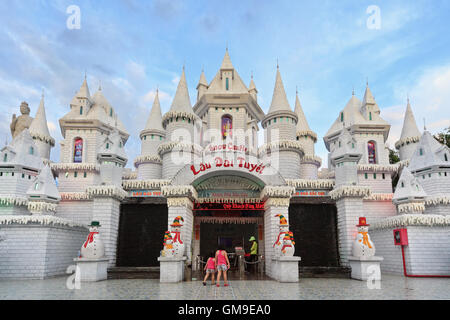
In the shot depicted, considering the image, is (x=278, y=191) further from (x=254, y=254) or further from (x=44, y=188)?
(x=44, y=188)

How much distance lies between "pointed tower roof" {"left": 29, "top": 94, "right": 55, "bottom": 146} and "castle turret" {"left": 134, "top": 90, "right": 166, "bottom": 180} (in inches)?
301

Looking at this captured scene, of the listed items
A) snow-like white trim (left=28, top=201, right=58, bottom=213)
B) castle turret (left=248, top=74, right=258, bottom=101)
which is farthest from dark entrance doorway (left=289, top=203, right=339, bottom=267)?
castle turret (left=248, top=74, right=258, bottom=101)

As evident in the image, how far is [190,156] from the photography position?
83.6ft

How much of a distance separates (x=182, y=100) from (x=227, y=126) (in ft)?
14.5

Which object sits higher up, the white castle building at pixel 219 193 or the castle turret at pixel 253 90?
the castle turret at pixel 253 90

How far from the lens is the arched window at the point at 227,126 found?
26.6 meters

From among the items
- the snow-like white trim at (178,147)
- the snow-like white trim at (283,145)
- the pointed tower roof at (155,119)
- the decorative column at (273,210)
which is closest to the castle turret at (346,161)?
the decorative column at (273,210)

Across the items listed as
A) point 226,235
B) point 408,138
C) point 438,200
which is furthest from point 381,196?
point 226,235

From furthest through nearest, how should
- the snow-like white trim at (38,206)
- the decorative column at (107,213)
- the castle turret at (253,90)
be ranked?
the castle turret at (253,90) < the decorative column at (107,213) < the snow-like white trim at (38,206)

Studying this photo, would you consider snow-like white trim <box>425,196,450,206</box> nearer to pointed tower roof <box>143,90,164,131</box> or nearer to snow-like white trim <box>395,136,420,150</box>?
snow-like white trim <box>395,136,420,150</box>

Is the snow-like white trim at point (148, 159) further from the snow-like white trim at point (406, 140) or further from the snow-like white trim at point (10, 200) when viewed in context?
the snow-like white trim at point (406, 140)

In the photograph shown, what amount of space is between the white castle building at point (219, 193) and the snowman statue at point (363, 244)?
4.55 feet

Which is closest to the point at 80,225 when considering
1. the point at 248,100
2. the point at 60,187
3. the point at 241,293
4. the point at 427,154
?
the point at 60,187

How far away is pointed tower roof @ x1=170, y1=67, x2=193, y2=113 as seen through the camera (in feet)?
86.6
